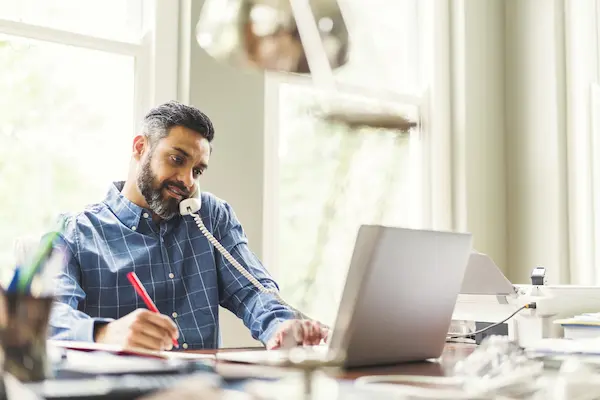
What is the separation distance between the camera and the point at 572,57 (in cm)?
366

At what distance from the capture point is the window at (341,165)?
3080 mm

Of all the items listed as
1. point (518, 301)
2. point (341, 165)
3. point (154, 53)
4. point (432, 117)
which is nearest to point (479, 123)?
point (432, 117)

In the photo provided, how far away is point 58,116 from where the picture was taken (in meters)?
2.54

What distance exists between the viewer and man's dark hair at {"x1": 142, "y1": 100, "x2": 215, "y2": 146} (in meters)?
2.12

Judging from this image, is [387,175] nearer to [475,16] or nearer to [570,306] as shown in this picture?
[475,16]

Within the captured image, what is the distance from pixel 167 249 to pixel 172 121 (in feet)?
1.16

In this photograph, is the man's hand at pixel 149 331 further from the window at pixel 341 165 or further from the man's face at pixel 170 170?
the window at pixel 341 165

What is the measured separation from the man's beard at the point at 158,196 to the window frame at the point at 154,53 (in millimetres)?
600

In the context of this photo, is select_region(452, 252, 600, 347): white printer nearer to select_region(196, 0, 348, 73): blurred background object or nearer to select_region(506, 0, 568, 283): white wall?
select_region(196, 0, 348, 73): blurred background object

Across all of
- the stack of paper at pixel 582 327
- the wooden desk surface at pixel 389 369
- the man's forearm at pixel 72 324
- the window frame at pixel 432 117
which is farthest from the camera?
the window frame at pixel 432 117

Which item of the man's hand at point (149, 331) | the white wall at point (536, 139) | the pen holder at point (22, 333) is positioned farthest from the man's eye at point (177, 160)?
the white wall at point (536, 139)

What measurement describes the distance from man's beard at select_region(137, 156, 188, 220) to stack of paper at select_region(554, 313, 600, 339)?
1.03 m

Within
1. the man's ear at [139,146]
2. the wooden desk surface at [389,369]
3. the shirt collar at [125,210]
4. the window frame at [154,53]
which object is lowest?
the wooden desk surface at [389,369]

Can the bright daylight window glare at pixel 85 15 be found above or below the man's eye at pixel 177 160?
above
